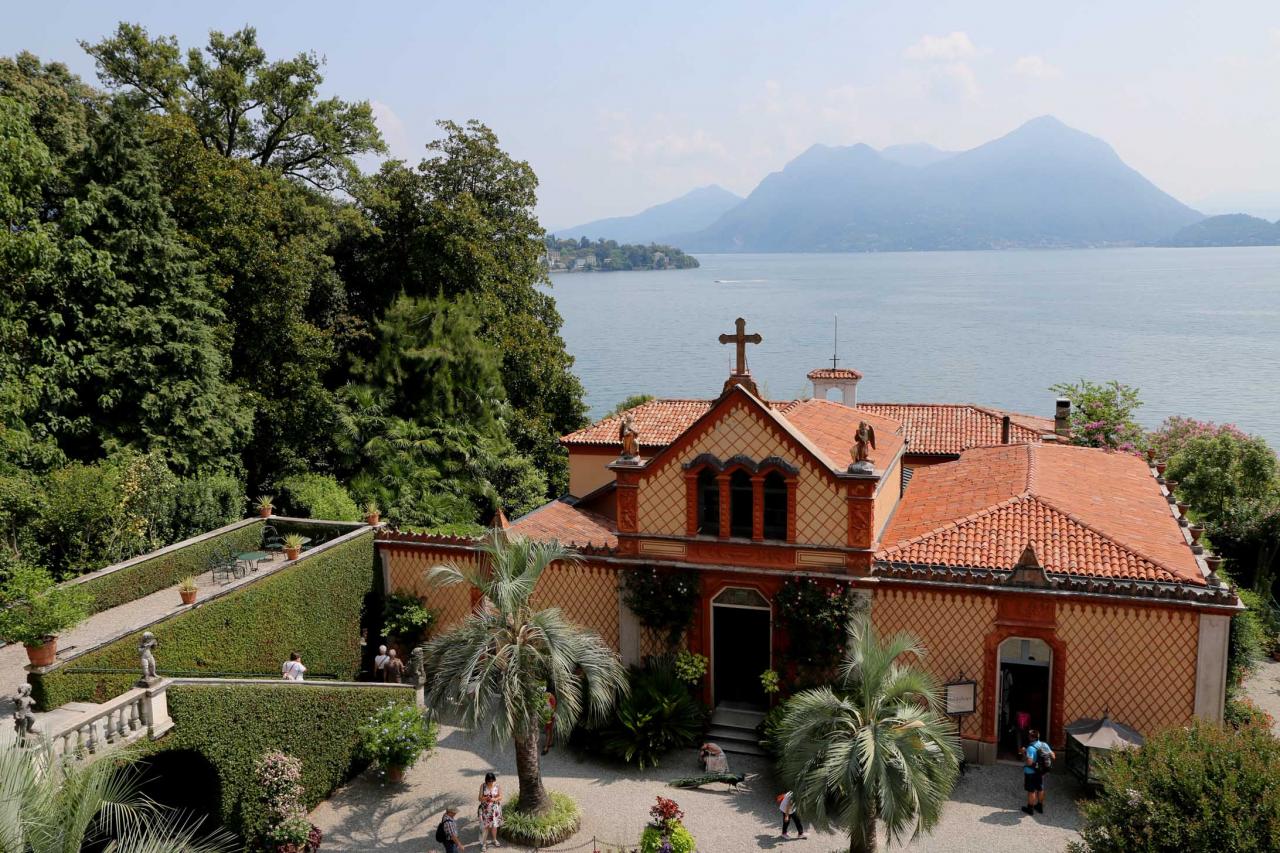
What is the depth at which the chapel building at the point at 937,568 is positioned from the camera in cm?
1712

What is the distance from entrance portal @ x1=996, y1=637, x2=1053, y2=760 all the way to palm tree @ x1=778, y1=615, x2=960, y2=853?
18.3ft

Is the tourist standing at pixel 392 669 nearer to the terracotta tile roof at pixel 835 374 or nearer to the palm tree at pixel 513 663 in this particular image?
the palm tree at pixel 513 663

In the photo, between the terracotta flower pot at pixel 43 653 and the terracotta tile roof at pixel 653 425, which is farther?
the terracotta tile roof at pixel 653 425

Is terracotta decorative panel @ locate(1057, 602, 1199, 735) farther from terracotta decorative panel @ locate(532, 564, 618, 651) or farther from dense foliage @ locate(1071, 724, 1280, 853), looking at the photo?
terracotta decorative panel @ locate(532, 564, 618, 651)

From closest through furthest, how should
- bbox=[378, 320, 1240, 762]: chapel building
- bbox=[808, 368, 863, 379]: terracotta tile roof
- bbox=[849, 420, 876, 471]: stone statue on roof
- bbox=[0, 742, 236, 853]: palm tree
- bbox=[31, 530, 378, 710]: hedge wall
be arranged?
bbox=[0, 742, 236, 853]: palm tree → bbox=[31, 530, 378, 710]: hedge wall → bbox=[378, 320, 1240, 762]: chapel building → bbox=[849, 420, 876, 471]: stone statue on roof → bbox=[808, 368, 863, 379]: terracotta tile roof

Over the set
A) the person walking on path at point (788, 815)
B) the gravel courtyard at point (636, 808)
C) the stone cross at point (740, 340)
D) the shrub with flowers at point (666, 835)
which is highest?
the stone cross at point (740, 340)

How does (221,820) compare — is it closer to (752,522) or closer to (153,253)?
(752,522)

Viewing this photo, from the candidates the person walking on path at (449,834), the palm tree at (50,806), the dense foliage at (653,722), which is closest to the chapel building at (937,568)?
the dense foliage at (653,722)

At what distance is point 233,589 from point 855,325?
405ft

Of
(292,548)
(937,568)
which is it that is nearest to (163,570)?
(292,548)

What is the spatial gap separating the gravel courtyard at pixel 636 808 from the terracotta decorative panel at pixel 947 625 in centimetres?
179

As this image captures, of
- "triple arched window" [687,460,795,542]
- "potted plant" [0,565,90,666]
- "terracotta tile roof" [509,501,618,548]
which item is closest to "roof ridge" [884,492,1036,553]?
"triple arched window" [687,460,795,542]

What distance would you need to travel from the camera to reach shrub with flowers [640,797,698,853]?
14.4 meters

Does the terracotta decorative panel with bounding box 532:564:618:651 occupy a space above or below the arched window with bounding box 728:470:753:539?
below
